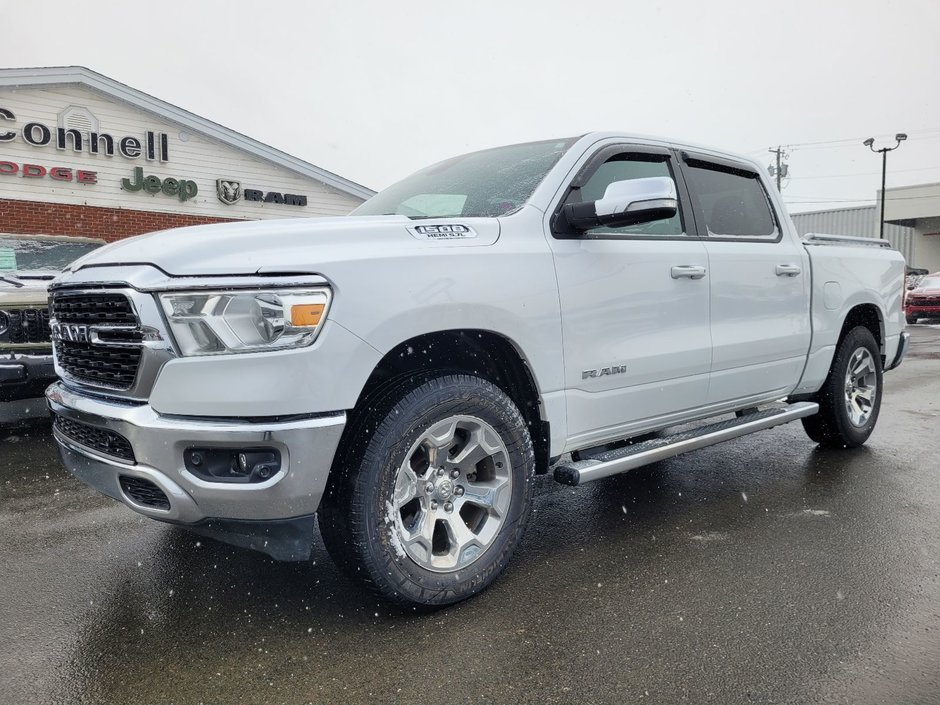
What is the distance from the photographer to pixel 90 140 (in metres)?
14.3

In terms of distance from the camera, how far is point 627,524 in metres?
3.77

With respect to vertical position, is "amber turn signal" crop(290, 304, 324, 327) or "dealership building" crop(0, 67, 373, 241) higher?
"dealership building" crop(0, 67, 373, 241)

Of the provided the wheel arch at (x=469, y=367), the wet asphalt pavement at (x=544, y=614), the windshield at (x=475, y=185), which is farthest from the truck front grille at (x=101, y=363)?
the windshield at (x=475, y=185)

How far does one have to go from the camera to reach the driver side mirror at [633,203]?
9.75ft

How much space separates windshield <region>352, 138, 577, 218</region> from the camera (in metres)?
3.33

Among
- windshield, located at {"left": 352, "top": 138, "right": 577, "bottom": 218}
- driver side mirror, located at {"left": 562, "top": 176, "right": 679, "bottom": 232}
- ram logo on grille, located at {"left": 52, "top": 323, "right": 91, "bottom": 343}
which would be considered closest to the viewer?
ram logo on grille, located at {"left": 52, "top": 323, "right": 91, "bottom": 343}

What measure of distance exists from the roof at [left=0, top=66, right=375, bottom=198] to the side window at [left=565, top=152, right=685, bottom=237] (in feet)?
45.0

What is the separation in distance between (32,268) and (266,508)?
6013 millimetres

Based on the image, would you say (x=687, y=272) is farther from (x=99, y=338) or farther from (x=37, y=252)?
(x=37, y=252)

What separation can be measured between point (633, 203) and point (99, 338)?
6.84ft

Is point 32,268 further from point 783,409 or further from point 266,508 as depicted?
point 783,409

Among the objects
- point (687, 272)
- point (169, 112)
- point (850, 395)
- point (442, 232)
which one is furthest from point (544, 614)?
point (169, 112)

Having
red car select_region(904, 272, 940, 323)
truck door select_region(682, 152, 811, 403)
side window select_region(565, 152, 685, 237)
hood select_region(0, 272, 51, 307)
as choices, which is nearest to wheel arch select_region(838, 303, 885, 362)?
truck door select_region(682, 152, 811, 403)

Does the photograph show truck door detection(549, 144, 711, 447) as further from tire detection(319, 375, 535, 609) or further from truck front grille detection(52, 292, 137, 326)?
truck front grille detection(52, 292, 137, 326)
